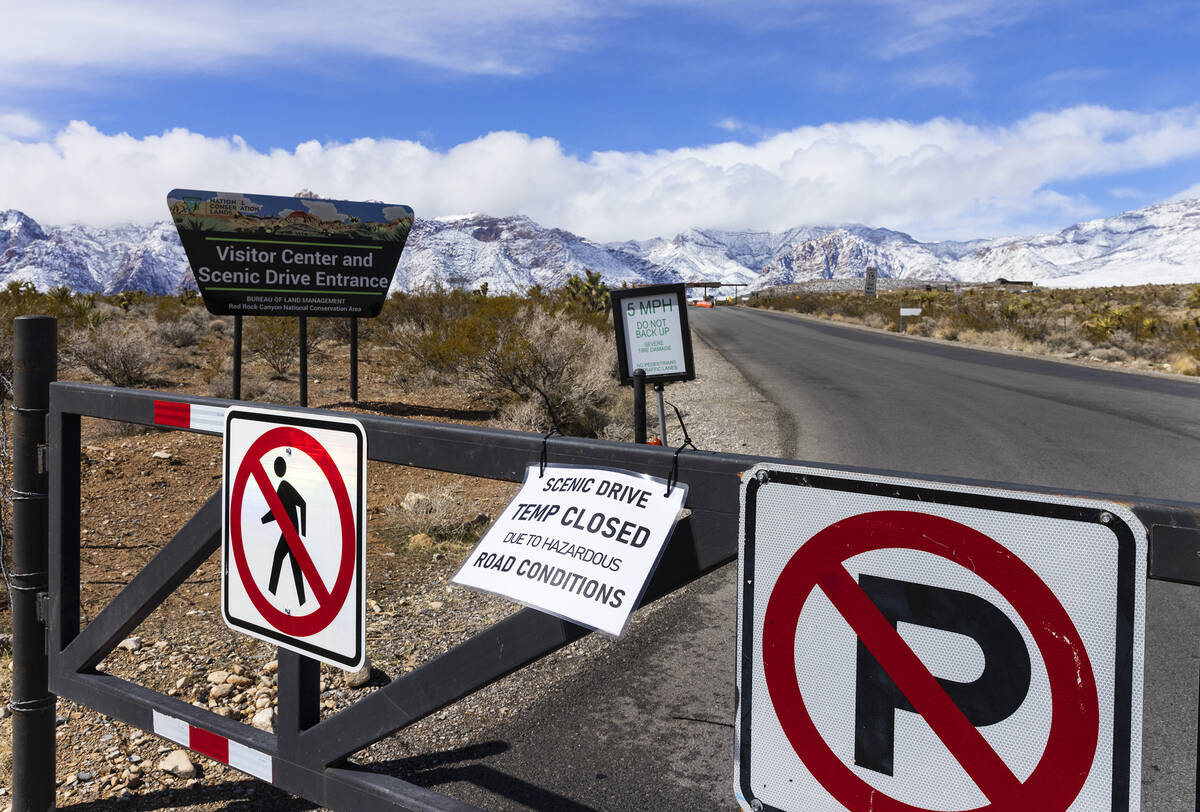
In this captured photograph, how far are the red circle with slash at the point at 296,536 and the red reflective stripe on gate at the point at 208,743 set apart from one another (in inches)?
16.0

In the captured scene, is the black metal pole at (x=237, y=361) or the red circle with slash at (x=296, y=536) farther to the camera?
the black metal pole at (x=237, y=361)

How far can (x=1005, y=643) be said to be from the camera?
1306 mm

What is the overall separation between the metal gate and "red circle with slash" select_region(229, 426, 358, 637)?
76 millimetres

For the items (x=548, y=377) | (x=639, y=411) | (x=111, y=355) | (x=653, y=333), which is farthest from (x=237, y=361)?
(x=639, y=411)

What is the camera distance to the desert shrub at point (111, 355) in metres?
14.3

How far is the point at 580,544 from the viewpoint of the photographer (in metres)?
1.78

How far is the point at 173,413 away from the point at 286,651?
823 mm

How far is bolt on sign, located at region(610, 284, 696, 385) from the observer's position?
7539 millimetres

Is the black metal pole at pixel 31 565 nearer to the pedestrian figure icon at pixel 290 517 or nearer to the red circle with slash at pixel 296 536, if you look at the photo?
the red circle with slash at pixel 296 536

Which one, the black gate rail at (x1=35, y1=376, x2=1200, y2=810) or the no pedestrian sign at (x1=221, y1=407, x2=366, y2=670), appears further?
the no pedestrian sign at (x1=221, y1=407, x2=366, y2=670)

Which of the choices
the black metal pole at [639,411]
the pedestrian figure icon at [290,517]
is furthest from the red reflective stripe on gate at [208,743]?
the black metal pole at [639,411]

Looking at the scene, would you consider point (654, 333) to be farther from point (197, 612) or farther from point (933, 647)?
point (933, 647)

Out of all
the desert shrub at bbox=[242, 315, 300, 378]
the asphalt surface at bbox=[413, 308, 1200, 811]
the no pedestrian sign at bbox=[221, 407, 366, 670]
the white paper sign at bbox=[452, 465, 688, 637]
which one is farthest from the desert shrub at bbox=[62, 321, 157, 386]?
the white paper sign at bbox=[452, 465, 688, 637]

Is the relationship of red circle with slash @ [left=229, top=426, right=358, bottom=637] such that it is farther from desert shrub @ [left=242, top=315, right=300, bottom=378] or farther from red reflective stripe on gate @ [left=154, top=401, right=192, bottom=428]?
desert shrub @ [left=242, top=315, right=300, bottom=378]
